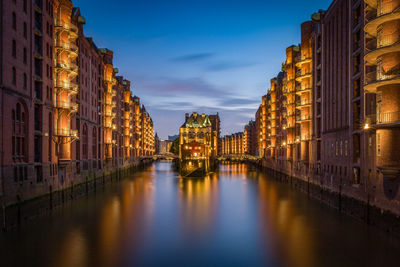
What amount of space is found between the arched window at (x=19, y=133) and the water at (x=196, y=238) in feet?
23.2

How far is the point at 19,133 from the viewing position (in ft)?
119

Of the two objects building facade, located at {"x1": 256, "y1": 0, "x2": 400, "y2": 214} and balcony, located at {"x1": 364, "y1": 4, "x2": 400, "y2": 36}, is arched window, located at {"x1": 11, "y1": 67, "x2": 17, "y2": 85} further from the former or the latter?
balcony, located at {"x1": 364, "y1": 4, "x2": 400, "y2": 36}

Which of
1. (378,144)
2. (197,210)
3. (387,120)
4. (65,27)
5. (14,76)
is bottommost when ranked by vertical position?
(197,210)

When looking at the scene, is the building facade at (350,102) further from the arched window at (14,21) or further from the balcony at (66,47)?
the balcony at (66,47)

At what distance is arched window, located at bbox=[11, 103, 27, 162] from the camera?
3503 centimetres

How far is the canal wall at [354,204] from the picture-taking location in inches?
1053

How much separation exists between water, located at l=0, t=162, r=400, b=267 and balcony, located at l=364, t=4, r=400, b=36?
617 inches

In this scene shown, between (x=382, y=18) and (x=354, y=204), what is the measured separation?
57.5ft

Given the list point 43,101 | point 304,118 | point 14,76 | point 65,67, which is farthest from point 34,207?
point 304,118

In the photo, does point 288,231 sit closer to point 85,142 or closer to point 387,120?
point 387,120

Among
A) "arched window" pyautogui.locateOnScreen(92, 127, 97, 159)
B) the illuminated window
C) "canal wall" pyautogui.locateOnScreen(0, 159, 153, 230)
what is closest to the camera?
"canal wall" pyautogui.locateOnScreen(0, 159, 153, 230)

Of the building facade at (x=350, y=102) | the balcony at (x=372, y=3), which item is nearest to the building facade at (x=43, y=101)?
the building facade at (x=350, y=102)

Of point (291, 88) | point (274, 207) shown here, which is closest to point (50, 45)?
point (274, 207)

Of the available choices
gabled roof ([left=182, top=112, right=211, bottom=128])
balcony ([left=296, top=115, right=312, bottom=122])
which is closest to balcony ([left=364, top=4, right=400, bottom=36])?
balcony ([left=296, top=115, right=312, bottom=122])
